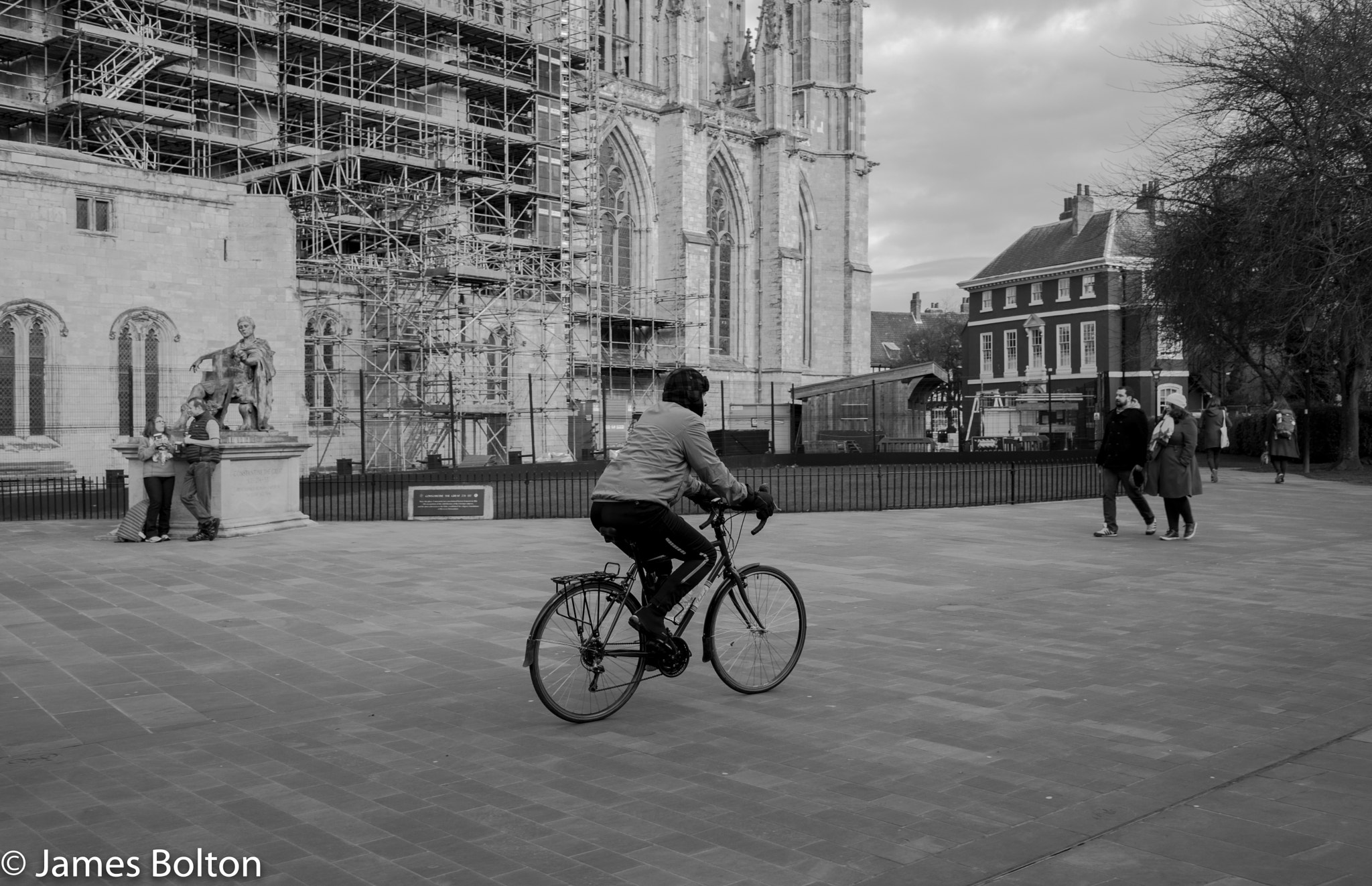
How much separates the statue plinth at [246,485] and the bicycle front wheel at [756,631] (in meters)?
10.2

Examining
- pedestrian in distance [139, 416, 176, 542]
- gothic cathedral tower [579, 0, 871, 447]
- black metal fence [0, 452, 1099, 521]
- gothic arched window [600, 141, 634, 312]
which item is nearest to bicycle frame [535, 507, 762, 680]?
pedestrian in distance [139, 416, 176, 542]

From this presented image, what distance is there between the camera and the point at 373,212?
34875 millimetres

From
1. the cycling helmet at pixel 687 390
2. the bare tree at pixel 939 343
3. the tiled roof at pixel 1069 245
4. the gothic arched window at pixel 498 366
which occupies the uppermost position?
the tiled roof at pixel 1069 245

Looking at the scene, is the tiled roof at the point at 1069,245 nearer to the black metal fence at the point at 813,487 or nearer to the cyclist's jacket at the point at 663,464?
the black metal fence at the point at 813,487

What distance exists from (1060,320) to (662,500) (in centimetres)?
5461

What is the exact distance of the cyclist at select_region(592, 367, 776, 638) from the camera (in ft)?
18.9

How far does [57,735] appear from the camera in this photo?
18.1ft

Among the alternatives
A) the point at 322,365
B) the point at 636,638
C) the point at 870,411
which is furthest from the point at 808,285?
the point at 636,638

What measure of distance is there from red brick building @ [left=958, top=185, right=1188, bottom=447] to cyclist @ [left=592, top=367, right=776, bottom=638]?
40164 mm

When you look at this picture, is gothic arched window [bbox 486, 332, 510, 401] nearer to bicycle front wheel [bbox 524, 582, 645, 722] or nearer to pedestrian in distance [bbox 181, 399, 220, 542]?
pedestrian in distance [bbox 181, 399, 220, 542]

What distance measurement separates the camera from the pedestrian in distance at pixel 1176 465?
44.0 feet

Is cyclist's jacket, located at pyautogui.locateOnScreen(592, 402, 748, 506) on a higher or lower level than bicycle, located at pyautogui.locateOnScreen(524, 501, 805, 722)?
higher

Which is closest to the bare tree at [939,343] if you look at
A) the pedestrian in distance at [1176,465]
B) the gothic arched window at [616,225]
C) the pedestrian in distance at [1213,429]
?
the gothic arched window at [616,225]

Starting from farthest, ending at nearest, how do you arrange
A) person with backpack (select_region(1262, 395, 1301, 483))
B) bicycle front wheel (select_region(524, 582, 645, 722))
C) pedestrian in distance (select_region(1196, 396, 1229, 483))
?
1. person with backpack (select_region(1262, 395, 1301, 483))
2. pedestrian in distance (select_region(1196, 396, 1229, 483))
3. bicycle front wheel (select_region(524, 582, 645, 722))
